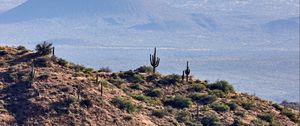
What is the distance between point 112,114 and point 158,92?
660 centimetres

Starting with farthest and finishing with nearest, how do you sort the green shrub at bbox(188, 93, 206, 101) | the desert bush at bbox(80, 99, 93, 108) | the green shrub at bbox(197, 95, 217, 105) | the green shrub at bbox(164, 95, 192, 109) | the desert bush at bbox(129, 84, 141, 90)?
1. the desert bush at bbox(129, 84, 141, 90)
2. the green shrub at bbox(188, 93, 206, 101)
3. the green shrub at bbox(197, 95, 217, 105)
4. the green shrub at bbox(164, 95, 192, 109)
5. the desert bush at bbox(80, 99, 93, 108)

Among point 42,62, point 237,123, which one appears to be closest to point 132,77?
point 42,62

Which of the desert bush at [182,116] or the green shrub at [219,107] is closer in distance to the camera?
the desert bush at [182,116]

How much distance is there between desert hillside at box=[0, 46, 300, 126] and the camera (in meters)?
48.9

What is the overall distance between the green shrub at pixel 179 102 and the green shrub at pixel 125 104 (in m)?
3.83

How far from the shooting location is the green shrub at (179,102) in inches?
2136

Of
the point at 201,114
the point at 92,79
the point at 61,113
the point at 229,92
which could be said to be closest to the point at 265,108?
the point at 229,92

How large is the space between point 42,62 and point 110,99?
22.0 feet

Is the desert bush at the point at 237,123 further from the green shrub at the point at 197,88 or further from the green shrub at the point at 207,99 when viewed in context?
the green shrub at the point at 197,88

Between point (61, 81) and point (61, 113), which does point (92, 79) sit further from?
point (61, 113)

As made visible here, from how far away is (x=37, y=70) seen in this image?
54469mm

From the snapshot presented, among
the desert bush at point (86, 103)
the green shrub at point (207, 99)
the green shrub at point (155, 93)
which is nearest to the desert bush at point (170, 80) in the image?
the green shrub at point (155, 93)

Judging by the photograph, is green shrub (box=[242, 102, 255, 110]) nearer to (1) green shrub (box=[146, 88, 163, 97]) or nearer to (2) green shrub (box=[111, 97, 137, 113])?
(1) green shrub (box=[146, 88, 163, 97])

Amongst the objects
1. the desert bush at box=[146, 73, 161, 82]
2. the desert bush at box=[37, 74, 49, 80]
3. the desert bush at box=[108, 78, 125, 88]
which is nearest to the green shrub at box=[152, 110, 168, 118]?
the desert bush at box=[108, 78, 125, 88]
